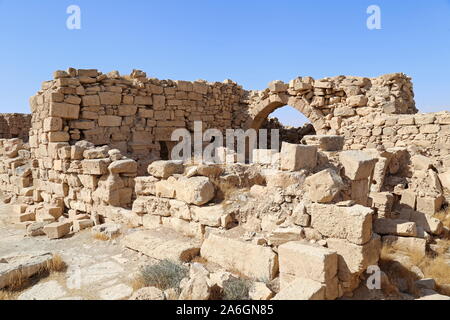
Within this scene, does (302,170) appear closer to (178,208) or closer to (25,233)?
(178,208)

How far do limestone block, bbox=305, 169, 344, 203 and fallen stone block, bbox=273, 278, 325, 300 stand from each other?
103 centimetres

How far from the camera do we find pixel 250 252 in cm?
344

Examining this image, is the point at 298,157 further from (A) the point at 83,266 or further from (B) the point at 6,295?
(B) the point at 6,295

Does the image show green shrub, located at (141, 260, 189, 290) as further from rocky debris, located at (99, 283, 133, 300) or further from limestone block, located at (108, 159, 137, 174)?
limestone block, located at (108, 159, 137, 174)

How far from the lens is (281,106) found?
38.9ft

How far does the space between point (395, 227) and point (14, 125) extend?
17.4 m

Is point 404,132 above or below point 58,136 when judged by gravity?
above

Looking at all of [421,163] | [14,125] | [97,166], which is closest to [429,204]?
[421,163]

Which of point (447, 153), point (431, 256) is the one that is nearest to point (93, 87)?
point (431, 256)

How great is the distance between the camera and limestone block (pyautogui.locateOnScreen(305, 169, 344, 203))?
3431 millimetres

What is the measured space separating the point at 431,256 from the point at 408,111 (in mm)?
6741

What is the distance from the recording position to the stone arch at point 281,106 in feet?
34.1

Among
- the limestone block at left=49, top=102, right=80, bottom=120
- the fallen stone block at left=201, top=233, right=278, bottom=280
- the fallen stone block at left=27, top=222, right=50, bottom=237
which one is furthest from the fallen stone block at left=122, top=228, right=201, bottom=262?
the limestone block at left=49, top=102, right=80, bottom=120

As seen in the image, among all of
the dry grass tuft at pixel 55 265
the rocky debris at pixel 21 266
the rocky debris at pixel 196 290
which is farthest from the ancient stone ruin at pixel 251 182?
the rocky debris at pixel 21 266
